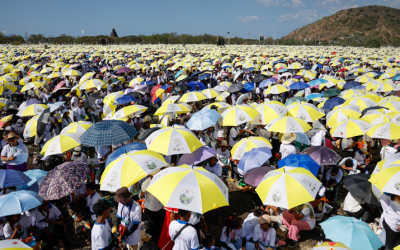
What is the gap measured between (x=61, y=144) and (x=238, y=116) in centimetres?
453

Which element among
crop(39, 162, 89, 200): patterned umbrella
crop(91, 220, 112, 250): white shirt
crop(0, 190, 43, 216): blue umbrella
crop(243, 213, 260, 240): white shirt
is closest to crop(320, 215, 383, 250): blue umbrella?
crop(243, 213, 260, 240): white shirt

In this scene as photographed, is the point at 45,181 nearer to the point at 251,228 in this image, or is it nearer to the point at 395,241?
the point at 251,228

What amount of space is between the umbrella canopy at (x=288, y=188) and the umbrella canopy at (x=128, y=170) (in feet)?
6.46

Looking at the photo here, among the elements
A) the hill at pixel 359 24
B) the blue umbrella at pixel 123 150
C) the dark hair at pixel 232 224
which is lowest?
the dark hair at pixel 232 224

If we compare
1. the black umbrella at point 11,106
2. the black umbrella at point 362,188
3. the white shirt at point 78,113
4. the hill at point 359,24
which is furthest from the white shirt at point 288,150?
the hill at point 359,24

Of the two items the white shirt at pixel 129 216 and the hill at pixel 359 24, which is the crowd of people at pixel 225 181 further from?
the hill at pixel 359 24

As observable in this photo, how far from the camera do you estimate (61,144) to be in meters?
5.25

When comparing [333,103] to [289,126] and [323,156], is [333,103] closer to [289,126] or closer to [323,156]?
[289,126]

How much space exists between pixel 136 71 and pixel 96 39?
69.8 meters

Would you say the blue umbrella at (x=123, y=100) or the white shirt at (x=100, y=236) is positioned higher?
the blue umbrella at (x=123, y=100)

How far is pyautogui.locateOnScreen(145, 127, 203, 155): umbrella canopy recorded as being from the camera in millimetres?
4859

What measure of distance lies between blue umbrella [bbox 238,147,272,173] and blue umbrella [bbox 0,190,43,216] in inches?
152

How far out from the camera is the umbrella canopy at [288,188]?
3633mm

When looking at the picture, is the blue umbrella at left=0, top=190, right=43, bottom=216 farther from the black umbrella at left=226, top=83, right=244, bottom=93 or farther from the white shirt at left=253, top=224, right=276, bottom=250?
the black umbrella at left=226, top=83, right=244, bottom=93
